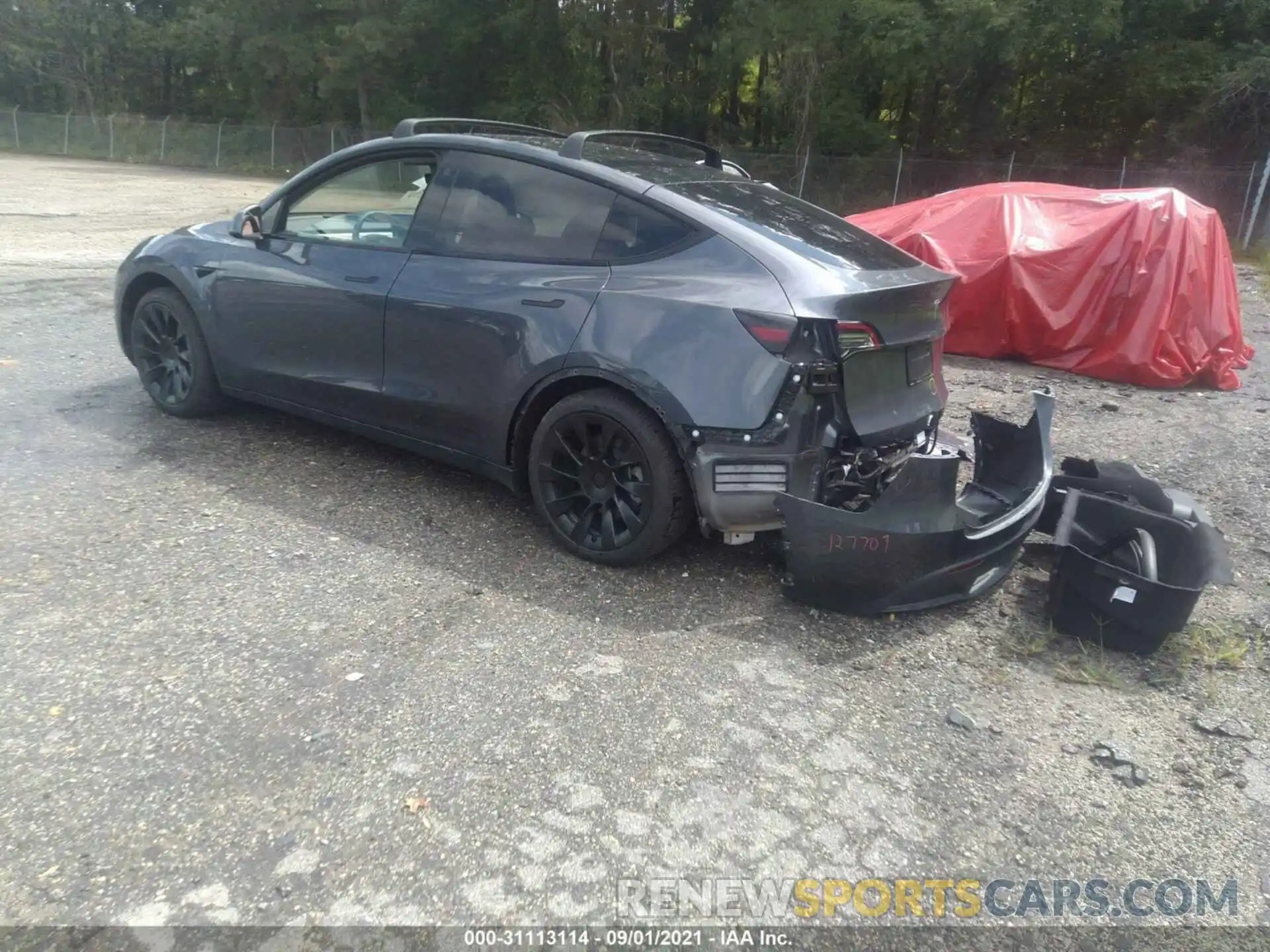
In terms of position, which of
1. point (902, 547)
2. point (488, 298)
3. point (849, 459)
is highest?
point (488, 298)

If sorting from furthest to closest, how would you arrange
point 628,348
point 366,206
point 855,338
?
1. point 366,206
2. point 628,348
3. point 855,338

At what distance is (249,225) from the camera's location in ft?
16.5

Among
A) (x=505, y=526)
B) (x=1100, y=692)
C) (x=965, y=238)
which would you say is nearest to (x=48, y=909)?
(x=505, y=526)

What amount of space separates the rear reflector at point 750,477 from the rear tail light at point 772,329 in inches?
17.2

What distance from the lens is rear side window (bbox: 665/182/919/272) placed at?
388 cm

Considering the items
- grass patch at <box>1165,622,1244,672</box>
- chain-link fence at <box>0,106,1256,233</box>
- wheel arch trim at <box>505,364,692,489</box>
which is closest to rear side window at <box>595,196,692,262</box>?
wheel arch trim at <box>505,364,692,489</box>

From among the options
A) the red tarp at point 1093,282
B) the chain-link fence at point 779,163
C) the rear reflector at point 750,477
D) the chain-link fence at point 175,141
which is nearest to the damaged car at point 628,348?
the rear reflector at point 750,477

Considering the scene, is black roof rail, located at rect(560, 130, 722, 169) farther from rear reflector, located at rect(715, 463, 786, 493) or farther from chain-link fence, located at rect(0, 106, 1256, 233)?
chain-link fence, located at rect(0, 106, 1256, 233)

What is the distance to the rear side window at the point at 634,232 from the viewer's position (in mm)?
3887

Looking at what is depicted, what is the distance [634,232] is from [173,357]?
9.89 feet

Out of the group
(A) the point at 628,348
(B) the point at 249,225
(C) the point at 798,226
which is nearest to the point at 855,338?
(C) the point at 798,226

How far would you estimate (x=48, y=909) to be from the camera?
220 centimetres

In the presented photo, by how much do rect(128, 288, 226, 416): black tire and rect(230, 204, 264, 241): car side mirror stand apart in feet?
1.71

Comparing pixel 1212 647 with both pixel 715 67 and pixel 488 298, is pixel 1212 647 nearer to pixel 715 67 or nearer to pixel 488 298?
pixel 488 298
